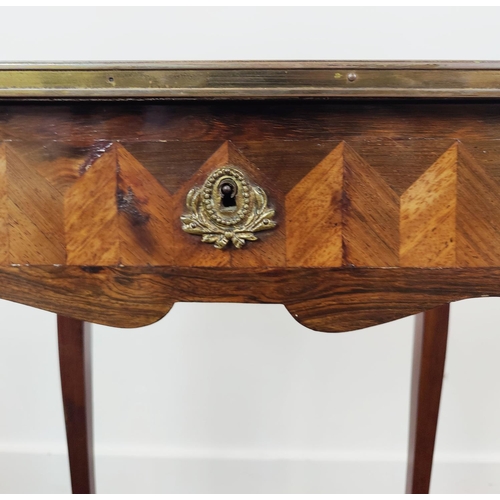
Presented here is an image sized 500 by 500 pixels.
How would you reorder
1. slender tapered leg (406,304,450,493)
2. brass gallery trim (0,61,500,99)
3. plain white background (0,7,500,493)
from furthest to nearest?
plain white background (0,7,500,493) < slender tapered leg (406,304,450,493) < brass gallery trim (0,61,500,99)

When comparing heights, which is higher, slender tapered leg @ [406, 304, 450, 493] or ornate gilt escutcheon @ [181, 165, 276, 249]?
ornate gilt escutcheon @ [181, 165, 276, 249]

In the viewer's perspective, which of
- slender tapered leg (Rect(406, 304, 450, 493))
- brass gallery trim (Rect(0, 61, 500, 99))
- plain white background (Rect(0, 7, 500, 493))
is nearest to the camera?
brass gallery trim (Rect(0, 61, 500, 99))

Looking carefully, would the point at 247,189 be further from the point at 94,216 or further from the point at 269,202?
the point at 94,216

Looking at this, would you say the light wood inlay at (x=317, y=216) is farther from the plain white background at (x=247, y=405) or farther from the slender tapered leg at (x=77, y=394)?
the plain white background at (x=247, y=405)

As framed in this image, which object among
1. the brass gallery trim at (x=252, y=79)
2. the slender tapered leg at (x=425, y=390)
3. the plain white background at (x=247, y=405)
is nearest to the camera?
the brass gallery trim at (x=252, y=79)

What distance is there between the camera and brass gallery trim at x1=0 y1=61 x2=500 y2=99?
0.38 metres

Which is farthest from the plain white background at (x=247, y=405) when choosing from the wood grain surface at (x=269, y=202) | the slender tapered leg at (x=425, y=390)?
the wood grain surface at (x=269, y=202)

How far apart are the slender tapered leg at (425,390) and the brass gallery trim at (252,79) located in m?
0.40

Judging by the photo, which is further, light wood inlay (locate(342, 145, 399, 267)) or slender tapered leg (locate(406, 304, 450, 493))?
slender tapered leg (locate(406, 304, 450, 493))

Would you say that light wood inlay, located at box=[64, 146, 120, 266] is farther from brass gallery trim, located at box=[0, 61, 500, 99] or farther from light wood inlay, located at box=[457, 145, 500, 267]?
light wood inlay, located at box=[457, 145, 500, 267]

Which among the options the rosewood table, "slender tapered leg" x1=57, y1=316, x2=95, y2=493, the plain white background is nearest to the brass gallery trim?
the rosewood table

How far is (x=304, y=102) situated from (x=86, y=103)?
0.55 feet

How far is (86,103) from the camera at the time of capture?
0.42m

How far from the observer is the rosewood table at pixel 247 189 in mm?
396
